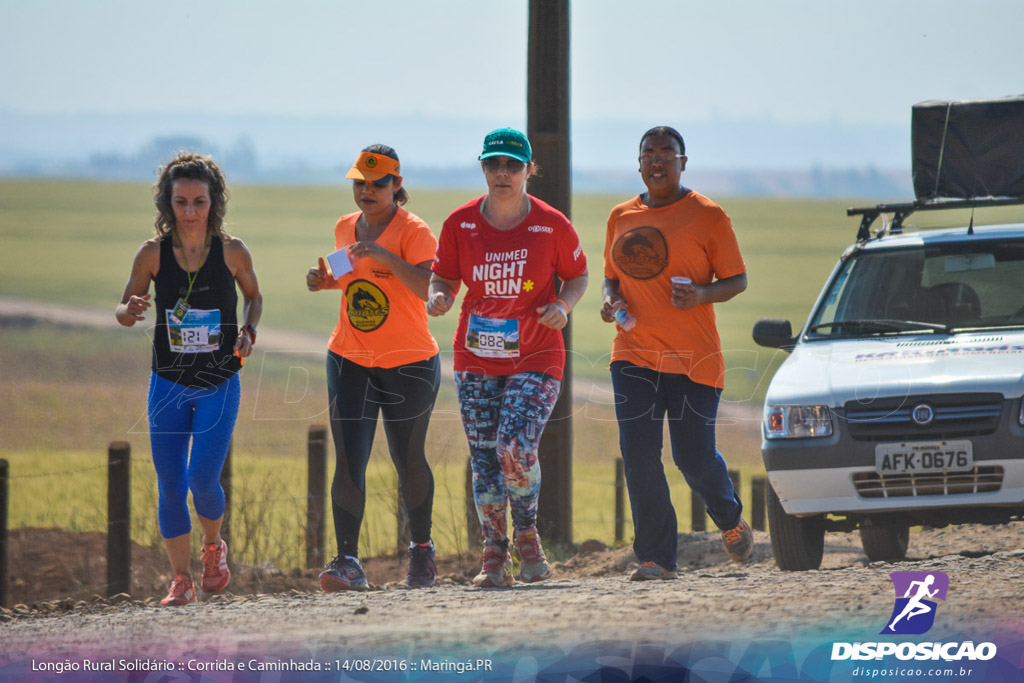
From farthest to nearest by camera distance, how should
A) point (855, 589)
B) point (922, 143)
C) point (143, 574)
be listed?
point (143, 574) < point (922, 143) < point (855, 589)

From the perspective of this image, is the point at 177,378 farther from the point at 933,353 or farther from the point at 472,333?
the point at 933,353

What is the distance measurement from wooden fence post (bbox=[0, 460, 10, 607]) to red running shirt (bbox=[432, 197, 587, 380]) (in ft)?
13.4

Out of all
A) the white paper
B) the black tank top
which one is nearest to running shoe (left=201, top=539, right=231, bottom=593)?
the black tank top

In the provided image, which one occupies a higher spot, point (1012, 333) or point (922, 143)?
point (922, 143)

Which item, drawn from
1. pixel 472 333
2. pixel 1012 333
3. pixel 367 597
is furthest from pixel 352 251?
pixel 1012 333

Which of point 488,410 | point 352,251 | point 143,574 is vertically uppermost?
point 352,251

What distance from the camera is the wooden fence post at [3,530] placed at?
31.4 ft

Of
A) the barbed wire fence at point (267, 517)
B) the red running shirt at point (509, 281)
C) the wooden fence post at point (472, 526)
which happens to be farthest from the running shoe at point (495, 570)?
the wooden fence post at point (472, 526)

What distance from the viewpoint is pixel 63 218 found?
9650cm

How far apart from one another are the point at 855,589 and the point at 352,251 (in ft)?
9.51

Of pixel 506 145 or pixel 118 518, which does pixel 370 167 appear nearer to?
pixel 506 145

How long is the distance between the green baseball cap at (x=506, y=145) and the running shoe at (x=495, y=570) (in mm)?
1903

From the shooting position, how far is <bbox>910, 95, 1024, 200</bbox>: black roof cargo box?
930cm

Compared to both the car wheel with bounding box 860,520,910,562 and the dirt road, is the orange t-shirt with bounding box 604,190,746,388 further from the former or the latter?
the car wheel with bounding box 860,520,910,562
